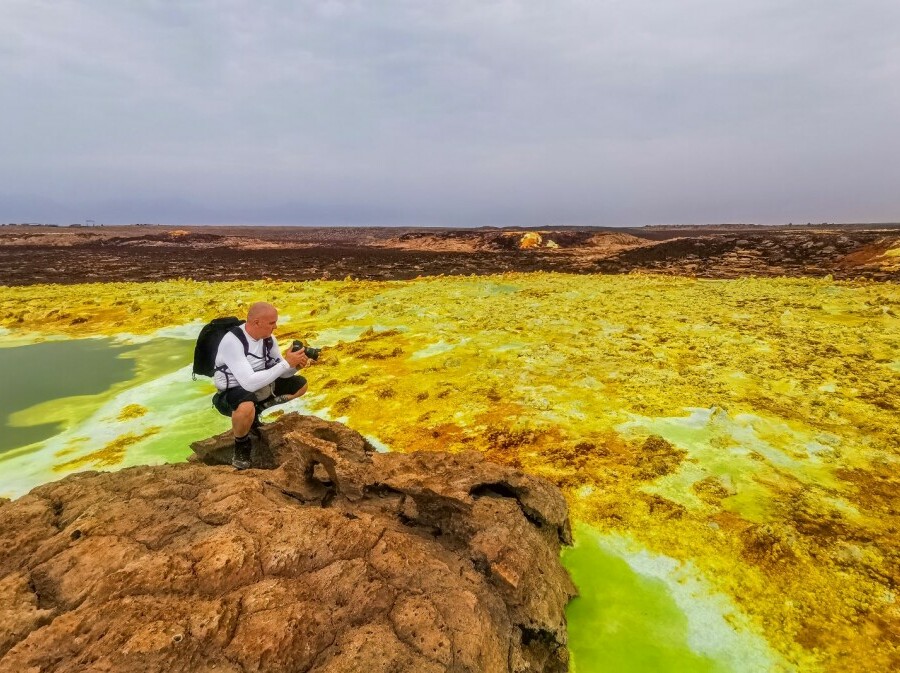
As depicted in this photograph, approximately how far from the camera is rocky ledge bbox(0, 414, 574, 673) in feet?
8.00

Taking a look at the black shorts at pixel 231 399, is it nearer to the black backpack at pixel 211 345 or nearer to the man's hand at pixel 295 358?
the black backpack at pixel 211 345

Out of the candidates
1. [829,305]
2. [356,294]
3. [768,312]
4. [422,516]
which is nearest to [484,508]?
[422,516]

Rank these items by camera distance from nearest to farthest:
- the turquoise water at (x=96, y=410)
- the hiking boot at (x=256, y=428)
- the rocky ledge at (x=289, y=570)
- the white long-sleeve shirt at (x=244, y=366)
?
the rocky ledge at (x=289, y=570) → the white long-sleeve shirt at (x=244, y=366) → the hiking boot at (x=256, y=428) → the turquoise water at (x=96, y=410)

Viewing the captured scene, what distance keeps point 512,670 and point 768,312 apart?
13608 millimetres

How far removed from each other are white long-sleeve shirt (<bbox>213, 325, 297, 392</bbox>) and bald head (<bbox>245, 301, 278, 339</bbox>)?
120mm

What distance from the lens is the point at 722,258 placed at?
3409 centimetres

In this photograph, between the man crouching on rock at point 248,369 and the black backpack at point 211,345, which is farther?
the black backpack at point 211,345

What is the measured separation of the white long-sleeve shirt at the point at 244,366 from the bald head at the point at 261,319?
120 mm

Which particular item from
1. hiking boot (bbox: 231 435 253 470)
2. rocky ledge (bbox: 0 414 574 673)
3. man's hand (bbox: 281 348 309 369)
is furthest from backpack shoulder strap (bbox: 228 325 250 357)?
rocky ledge (bbox: 0 414 574 673)

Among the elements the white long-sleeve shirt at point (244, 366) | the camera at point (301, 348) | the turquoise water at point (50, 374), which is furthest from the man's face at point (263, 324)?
the turquoise water at point (50, 374)

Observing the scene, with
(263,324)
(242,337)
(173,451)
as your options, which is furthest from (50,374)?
(263,324)

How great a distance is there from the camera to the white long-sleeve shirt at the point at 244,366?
5.04m

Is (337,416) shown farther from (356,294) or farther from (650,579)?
(356,294)

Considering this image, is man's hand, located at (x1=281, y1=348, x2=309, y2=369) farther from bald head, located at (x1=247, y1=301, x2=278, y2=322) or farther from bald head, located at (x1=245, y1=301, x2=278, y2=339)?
bald head, located at (x1=247, y1=301, x2=278, y2=322)
